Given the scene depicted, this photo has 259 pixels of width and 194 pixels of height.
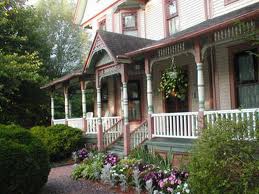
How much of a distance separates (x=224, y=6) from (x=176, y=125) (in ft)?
15.6

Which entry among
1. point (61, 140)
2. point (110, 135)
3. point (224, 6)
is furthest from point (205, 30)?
point (61, 140)

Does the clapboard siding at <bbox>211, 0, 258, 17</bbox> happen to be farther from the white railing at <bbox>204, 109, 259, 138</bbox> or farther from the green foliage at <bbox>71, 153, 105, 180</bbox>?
the green foliage at <bbox>71, 153, 105, 180</bbox>

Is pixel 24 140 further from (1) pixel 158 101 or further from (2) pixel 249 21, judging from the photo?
(1) pixel 158 101

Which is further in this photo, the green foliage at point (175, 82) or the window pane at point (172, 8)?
the window pane at point (172, 8)

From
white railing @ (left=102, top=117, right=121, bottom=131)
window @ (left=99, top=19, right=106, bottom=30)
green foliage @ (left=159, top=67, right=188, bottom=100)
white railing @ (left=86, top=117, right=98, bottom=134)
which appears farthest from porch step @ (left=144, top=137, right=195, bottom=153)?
window @ (left=99, top=19, right=106, bottom=30)

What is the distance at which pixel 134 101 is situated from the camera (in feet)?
63.1

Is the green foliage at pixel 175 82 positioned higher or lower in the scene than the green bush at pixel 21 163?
higher

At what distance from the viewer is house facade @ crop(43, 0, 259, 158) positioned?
11.6 m

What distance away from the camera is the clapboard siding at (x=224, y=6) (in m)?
13.3

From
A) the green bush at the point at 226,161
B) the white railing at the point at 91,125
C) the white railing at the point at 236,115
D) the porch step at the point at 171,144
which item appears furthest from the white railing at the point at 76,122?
the green bush at the point at 226,161

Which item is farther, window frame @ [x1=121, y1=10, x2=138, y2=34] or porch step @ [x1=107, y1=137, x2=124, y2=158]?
window frame @ [x1=121, y1=10, x2=138, y2=34]

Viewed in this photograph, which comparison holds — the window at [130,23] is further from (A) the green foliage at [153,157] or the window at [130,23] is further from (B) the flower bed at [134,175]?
(B) the flower bed at [134,175]

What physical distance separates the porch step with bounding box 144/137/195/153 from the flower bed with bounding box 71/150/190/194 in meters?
0.56

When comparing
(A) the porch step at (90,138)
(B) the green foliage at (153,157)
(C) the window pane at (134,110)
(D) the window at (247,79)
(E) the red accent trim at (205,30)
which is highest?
(E) the red accent trim at (205,30)
